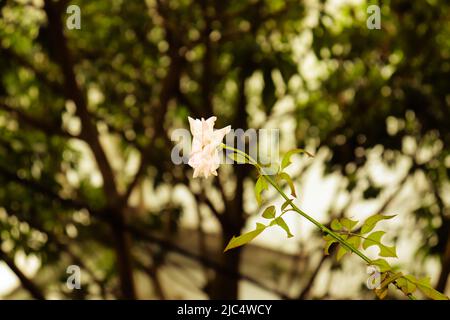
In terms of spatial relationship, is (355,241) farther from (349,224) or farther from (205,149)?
(205,149)

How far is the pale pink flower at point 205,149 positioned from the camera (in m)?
0.52

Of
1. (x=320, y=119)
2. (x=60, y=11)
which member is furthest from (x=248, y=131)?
(x=60, y=11)

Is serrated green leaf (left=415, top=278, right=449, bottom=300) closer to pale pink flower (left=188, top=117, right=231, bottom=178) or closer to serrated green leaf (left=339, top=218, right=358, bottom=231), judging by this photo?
serrated green leaf (left=339, top=218, right=358, bottom=231)

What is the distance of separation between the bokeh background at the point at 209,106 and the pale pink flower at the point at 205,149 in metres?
0.78

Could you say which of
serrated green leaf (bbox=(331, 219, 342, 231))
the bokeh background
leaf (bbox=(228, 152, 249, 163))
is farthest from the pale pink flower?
the bokeh background

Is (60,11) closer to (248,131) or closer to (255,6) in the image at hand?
(255,6)

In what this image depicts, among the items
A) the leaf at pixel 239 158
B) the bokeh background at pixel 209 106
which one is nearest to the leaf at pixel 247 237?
the leaf at pixel 239 158

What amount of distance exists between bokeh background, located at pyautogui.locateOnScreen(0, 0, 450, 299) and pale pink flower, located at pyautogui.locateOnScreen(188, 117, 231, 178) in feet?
2.55

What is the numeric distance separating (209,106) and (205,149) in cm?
128

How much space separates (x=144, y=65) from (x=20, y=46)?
1.46 ft

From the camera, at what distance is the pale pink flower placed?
517 millimetres

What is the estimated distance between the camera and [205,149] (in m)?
0.52
